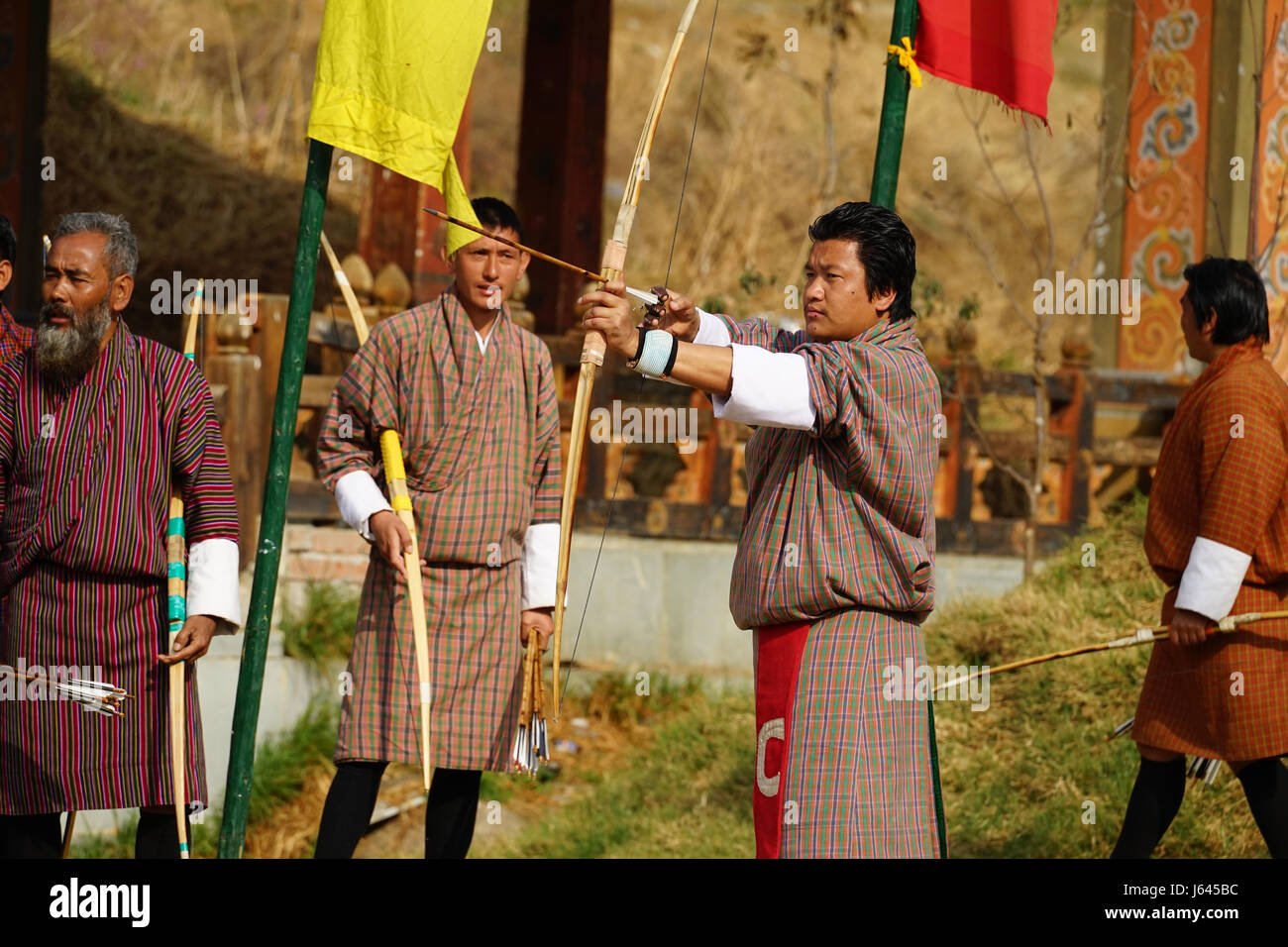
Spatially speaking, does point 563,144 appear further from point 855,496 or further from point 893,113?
point 855,496

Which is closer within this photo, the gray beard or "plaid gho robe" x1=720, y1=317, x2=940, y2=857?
"plaid gho robe" x1=720, y1=317, x2=940, y2=857

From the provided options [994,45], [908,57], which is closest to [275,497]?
[908,57]

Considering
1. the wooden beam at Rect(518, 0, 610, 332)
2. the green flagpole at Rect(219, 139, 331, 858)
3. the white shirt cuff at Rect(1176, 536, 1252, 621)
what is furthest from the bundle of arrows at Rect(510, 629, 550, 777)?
the wooden beam at Rect(518, 0, 610, 332)

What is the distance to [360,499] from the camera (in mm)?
3980

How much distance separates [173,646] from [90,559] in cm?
27

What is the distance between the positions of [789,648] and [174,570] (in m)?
1.43

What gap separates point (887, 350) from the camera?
328cm

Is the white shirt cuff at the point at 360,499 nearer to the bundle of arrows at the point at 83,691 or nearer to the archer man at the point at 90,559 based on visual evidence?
the archer man at the point at 90,559

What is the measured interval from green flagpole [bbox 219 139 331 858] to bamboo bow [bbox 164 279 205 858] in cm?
25

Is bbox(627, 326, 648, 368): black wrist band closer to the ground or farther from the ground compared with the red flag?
closer to the ground

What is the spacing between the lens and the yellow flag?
386 centimetres

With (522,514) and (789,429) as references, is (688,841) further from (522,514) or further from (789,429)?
(789,429)

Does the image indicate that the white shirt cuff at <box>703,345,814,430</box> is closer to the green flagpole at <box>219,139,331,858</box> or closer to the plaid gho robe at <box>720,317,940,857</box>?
the plaid gho robe at <box>720,317,940,857</box>
